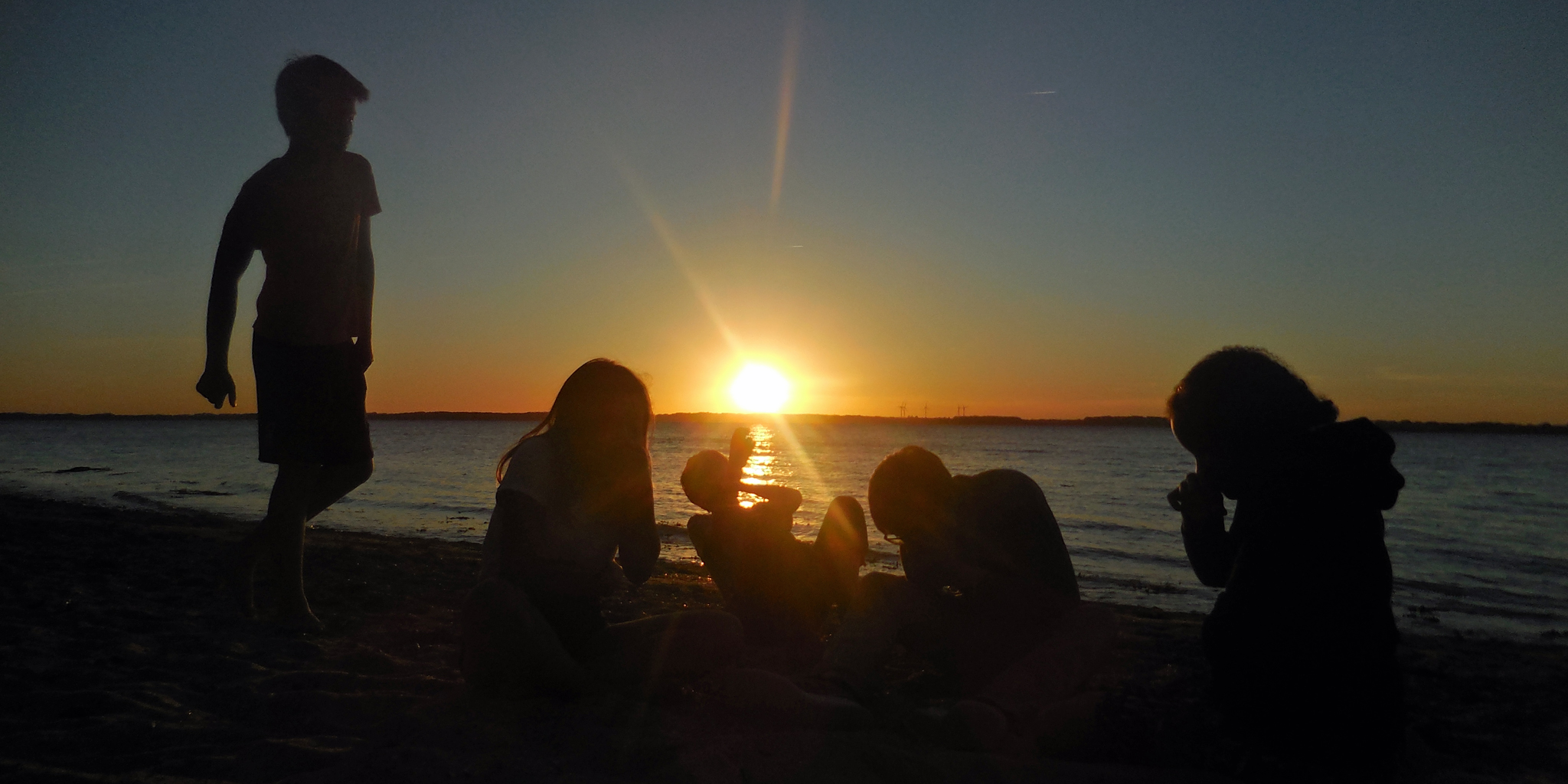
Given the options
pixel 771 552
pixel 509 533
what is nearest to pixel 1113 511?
pixel 771 552

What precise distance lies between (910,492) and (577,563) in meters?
1.32

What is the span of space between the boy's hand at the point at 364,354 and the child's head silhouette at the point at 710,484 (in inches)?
62.4

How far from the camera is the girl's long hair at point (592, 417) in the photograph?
282 cm

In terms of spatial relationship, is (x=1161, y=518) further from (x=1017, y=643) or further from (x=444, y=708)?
(x=444, y=708)

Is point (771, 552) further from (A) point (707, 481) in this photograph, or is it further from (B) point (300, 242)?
(B) point (300, 242)

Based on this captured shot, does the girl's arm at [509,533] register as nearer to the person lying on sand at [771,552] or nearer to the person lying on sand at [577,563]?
the person lying on sand at [577,563]

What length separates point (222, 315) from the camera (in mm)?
3318

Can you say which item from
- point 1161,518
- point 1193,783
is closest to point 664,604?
point 1193,783

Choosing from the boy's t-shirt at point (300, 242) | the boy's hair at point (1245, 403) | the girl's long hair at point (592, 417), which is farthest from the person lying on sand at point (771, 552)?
the boy's t-shirt at point (300, 242)

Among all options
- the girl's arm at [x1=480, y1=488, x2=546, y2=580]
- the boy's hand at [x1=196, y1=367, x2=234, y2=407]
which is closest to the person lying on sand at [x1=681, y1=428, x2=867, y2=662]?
the girl's arm at [x1=480, y1=488, x2=546, y2=580]

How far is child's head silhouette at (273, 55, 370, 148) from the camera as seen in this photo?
3.45m

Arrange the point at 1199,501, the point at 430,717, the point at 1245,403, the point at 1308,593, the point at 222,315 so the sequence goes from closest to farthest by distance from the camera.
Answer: the point at 1308,593, the point at 1245,403, the point at 1199,501, the point at 430,717, the point at 222,315

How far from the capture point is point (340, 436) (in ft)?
11.3

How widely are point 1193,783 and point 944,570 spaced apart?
1131 millimetres
